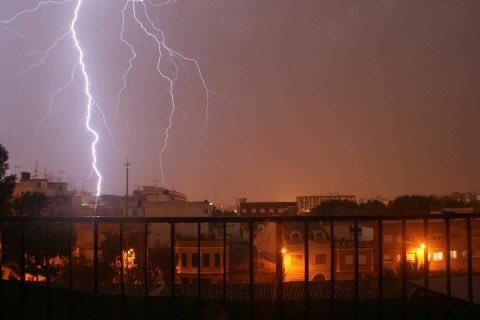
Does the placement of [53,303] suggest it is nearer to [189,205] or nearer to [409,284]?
[409,284]

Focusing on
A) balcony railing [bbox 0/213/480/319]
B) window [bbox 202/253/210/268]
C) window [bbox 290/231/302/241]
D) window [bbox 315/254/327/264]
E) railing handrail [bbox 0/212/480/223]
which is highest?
railing handrail [bbox 0/212/480/223]

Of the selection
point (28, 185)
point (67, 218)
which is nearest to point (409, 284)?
point (67, 218)

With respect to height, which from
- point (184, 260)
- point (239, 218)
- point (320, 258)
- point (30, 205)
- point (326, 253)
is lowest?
point (320, 258)

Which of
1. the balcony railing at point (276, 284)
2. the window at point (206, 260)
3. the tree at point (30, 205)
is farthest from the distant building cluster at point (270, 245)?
the balcony railing at point (276, 284)

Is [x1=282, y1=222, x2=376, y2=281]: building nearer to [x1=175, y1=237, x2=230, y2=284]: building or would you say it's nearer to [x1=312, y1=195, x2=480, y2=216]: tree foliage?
[x1=175, y1=237, x2=230, y2=284]: building

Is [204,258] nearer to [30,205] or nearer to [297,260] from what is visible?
[297,260]

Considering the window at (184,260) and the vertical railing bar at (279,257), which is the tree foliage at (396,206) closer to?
the window at (184,260)

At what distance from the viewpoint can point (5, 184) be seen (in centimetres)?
1908

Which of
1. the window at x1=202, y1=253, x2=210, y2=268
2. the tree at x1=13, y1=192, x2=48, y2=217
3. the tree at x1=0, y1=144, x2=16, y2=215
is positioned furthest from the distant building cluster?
the tree at x1=0, y1=144, x2=16, y2=215

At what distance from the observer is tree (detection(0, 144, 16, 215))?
18.5 metres

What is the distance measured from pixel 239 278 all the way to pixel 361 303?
18.1m

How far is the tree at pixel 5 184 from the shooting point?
18487 millimetres

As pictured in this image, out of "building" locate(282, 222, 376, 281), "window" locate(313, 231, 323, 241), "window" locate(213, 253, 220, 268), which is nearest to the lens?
"window" locate(213, 253, 220, 268)

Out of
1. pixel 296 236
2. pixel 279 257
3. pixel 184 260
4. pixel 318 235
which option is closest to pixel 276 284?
pixel 279 257
